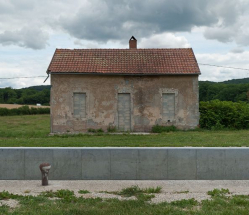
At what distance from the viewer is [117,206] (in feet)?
19.7

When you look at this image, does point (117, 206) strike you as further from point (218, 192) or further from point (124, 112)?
point (124, 112)

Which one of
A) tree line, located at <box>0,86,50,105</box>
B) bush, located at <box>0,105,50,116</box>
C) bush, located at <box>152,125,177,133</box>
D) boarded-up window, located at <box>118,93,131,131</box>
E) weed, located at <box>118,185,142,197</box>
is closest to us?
weed, located at <box>118,185,142,197</box>

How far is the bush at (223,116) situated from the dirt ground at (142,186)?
491 inches

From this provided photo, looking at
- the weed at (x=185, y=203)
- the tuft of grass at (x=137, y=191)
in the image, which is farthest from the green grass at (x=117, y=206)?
→ the tuft of grass at (x=137, y=191)

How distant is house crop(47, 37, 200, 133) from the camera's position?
65.0ft

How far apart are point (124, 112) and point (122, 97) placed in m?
0.91

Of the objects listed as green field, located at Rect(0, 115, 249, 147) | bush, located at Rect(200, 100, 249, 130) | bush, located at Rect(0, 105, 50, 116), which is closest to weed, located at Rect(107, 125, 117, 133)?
green field, located at Rect(0, 115, 249, 147)

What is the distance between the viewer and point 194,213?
18.4 feet

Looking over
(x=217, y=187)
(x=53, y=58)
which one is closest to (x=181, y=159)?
(x=217, y=187)

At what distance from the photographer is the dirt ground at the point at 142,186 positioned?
6.91m

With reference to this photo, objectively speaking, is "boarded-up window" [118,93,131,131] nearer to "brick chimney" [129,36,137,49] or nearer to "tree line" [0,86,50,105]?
"brick chimney" [129,36,137,49]

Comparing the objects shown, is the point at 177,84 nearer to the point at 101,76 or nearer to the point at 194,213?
the point at 101,76

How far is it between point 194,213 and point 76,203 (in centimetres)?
217

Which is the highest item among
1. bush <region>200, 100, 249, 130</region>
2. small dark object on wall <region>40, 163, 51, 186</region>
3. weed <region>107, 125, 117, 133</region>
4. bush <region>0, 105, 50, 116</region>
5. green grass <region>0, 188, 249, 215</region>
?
bush <region>0, 105, 50, 116</region>
